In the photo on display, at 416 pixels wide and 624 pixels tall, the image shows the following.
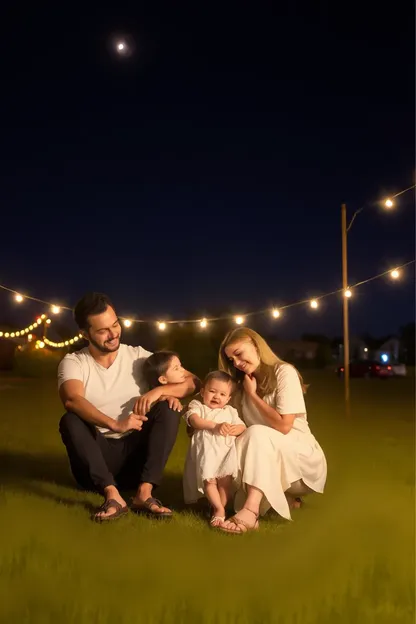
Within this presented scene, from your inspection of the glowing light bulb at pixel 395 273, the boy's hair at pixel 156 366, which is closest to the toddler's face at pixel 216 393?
the boy's hair at pixel 156 366

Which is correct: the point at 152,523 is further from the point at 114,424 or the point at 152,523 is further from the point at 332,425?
the point at 332,425

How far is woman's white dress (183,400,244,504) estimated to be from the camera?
4121 millimetres

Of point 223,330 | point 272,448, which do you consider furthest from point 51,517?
point 223,330

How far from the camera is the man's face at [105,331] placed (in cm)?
448

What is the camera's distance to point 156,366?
459cm

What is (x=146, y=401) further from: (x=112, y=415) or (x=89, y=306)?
(x=89, y=306)

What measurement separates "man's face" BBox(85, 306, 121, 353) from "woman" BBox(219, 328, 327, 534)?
0.68 m

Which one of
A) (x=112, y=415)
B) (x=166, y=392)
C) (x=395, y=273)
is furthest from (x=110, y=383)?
(x=395, y=273)

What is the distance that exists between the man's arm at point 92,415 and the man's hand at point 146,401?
55 mm

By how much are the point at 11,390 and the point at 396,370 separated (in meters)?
27.1

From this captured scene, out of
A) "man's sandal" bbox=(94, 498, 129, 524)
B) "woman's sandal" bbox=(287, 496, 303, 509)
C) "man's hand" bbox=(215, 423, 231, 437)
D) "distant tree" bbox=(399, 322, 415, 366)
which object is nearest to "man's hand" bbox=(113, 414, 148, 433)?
"man's sandal" bbox=(94, 498, 129, 524)

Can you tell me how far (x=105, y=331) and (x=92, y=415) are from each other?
530mm

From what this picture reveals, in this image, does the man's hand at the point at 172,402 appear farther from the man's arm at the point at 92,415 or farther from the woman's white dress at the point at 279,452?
the woman's white dress at the point at 279,452

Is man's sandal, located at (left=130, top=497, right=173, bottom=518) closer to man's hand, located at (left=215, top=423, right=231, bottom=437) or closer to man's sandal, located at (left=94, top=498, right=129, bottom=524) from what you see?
man's sandal, located at (left=94, top=498, right=129, bottom=524)
